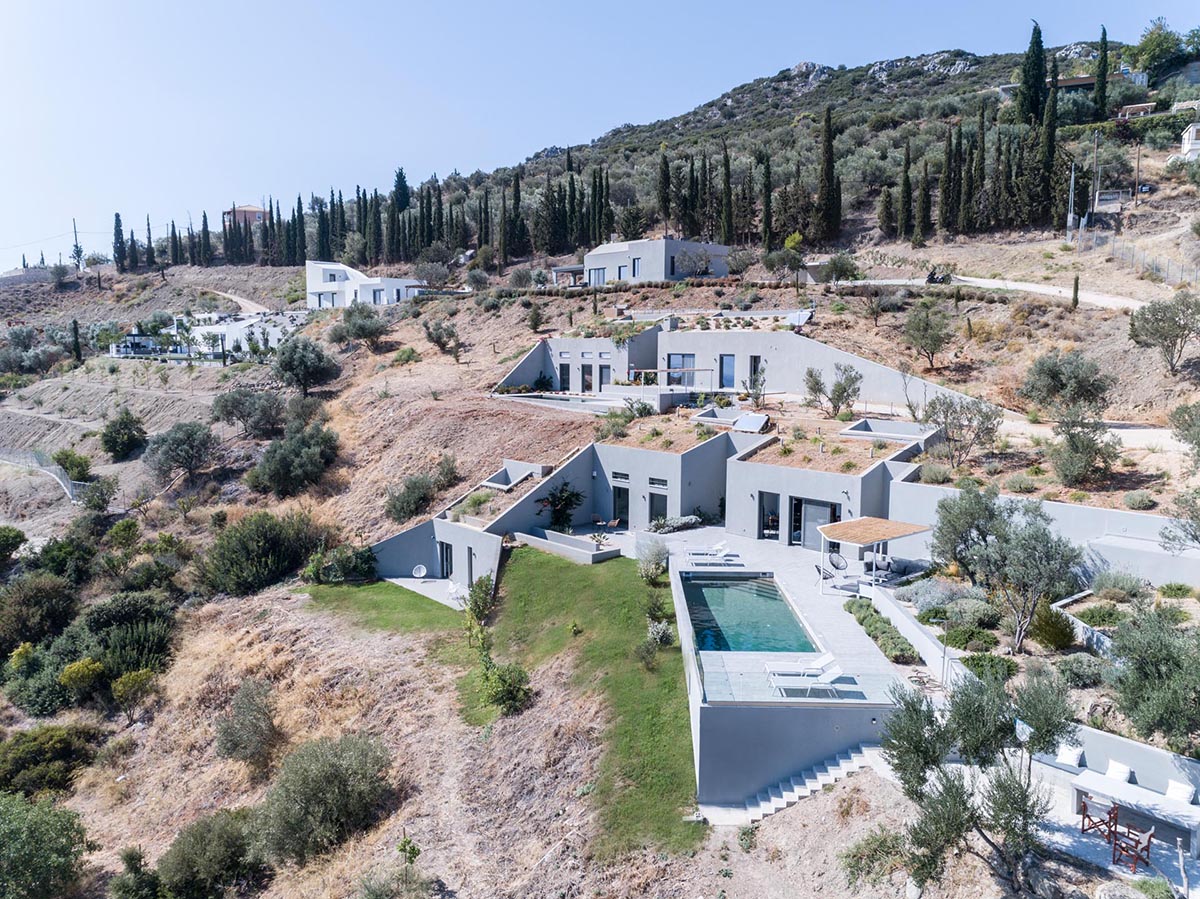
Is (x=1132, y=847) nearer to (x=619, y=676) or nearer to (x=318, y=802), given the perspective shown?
(x=619, y=676)

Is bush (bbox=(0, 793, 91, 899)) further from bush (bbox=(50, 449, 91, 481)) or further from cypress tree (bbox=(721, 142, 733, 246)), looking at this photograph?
cypress tree (bbox=(721, 142, 733, 246))

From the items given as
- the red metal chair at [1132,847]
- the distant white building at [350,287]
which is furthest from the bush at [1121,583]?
the distant white building at [350,287]

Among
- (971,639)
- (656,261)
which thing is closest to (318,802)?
(971,639)

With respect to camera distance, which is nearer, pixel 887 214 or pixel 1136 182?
pixel 1136 182

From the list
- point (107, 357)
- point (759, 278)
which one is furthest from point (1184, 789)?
point (107, 357)

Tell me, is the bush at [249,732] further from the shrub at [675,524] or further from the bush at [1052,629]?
the bush at [1052,629]

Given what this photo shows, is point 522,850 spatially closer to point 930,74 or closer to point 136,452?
point 136,452
